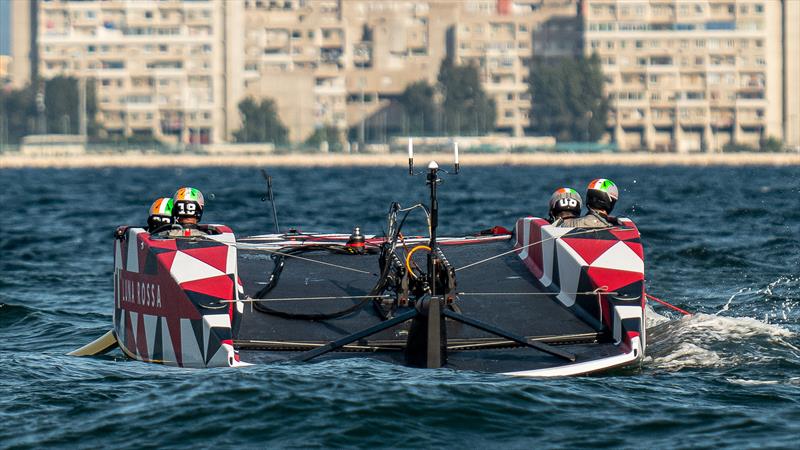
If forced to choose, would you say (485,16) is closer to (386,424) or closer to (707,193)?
(707,193)

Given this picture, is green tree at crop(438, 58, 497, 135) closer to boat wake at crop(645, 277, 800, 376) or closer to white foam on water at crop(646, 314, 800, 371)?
boat wake at crop(645, 277, 800, 376)

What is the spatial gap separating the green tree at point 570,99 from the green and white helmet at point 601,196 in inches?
5046

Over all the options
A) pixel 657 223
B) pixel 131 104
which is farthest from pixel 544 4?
pixel 657 223

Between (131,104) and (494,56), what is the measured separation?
38.7 m

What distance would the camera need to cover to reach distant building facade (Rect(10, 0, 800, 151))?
477 feet

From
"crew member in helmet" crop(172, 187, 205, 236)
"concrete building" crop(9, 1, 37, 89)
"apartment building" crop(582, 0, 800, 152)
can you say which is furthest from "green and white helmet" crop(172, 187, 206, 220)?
"concrete building" crop(9, 1, 37, 89)

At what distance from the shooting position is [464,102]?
477ft

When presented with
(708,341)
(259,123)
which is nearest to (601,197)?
(708,341)

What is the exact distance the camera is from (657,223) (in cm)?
2984

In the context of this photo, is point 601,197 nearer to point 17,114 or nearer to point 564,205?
point 564,205

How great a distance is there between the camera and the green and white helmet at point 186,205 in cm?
1363

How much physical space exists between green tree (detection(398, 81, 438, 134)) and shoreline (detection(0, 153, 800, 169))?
10188 millimetres

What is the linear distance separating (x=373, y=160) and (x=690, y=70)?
36847 mm

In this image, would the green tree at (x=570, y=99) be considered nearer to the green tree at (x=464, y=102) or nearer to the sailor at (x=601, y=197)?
the green tree at (x=464, y=102)
